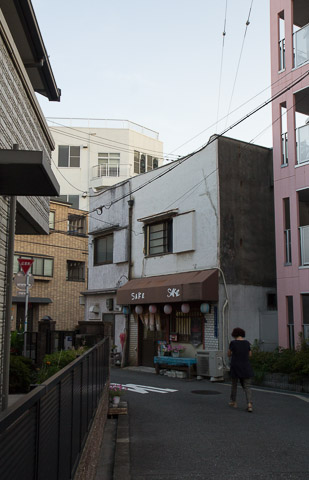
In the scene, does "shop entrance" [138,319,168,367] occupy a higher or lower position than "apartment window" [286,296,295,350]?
lower

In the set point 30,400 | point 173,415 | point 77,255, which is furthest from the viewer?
point 77,255

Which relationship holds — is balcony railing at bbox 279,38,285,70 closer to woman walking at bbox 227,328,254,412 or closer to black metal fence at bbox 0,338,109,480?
woman walking at bbox 227,328,254,412

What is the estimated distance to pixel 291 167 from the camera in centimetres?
1518

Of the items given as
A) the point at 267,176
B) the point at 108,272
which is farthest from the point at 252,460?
the point at 108,272

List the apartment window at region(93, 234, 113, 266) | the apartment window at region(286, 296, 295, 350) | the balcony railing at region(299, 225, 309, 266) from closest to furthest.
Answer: the balcony railing at region(299, 225, 309, 266)
the apartment window at region(286, 296, 295, 350)
the apartment window at region(93, 234, 113, 266)

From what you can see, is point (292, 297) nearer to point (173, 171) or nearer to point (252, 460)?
point (173, 171)

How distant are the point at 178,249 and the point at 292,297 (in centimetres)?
507

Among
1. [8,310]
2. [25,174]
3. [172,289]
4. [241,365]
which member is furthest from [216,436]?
[172,289]

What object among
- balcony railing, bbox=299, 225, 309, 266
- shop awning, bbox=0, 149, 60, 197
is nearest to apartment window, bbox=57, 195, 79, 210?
balcony railing, bbox=299, 225, 309, 266

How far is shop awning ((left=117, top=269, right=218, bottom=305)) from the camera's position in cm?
1619

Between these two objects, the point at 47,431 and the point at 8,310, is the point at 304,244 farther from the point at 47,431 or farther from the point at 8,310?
the point at 47,431

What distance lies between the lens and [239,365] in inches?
409

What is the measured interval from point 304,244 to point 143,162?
97.4 feet

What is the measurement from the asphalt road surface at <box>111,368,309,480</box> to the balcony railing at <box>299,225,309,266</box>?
3.94 metres
